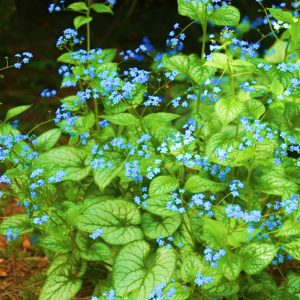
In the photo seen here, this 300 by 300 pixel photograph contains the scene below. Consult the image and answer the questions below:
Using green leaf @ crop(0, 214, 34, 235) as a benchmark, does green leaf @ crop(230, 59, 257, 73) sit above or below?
above

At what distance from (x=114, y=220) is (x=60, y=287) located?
0.43 metres

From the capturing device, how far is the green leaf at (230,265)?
6.57 ft

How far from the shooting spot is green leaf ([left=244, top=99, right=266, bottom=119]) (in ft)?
7.23

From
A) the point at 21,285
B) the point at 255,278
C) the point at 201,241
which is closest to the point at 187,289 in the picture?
the point at 201,241

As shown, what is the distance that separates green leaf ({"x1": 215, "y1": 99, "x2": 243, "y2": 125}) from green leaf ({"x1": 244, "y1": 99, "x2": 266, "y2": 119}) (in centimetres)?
14

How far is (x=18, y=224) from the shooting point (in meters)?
2.52

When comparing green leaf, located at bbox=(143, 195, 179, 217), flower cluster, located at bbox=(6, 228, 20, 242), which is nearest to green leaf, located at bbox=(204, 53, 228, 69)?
green leaf, located at bbox=(143, 195, 179, 217)

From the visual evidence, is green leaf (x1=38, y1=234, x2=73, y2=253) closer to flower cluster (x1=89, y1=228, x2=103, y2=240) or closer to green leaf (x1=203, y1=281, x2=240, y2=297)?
flower cluster (x1=89, y1=228, x2=103, y2=240)

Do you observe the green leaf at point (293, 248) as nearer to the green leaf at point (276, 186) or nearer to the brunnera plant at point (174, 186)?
the brunnera plant at point (174, 186)

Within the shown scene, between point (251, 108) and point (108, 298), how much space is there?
3.45 feet

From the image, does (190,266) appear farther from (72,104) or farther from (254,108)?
(72,104)

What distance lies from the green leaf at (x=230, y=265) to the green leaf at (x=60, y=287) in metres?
0.79

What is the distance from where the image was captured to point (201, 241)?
7.98ft

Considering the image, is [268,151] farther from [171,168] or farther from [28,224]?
[28,224]
